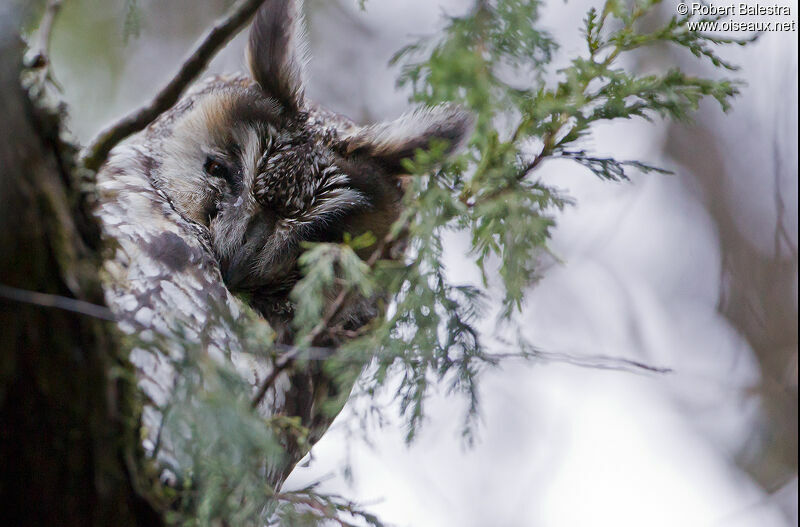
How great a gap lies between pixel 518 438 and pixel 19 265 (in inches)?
246

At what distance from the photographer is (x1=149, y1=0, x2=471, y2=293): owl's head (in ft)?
7.19

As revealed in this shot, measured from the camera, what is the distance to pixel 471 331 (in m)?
1.49

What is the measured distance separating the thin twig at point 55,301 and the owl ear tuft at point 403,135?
145 cm

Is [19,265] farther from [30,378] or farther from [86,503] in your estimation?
[86,503]

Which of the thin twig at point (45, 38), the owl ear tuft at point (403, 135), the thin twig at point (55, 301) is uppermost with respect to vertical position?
the thin twig at point (45, 38)

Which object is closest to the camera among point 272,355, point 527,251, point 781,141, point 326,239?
point 272,355

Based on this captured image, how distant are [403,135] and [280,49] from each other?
527 mm

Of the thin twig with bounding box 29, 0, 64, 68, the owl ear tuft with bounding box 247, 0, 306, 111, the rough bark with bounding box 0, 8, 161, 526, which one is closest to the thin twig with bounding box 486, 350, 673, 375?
the rough bark with bounding box 0, 8, 161, 526

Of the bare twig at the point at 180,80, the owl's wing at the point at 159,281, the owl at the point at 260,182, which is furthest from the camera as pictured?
the owl at the point at 260,182

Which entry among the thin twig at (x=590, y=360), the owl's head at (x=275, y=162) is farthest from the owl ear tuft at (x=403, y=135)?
the thin twig at (x=590, y=360)

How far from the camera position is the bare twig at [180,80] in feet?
3.86

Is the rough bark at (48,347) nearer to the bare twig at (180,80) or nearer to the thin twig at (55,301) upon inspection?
the thin twig at (55,301)

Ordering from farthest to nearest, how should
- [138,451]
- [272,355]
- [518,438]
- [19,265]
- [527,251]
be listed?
1. [518,438]
2. [527,251]
3. [272,355]
4. [138,451]
5. [19,265]

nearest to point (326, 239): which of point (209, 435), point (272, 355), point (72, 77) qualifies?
point (272, 355)
